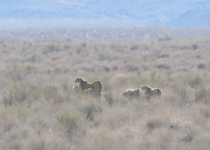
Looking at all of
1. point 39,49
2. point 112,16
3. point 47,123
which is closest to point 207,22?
point 112,16

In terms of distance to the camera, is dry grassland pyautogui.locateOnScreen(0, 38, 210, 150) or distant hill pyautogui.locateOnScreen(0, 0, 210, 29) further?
distant hill pyautogui.locateOnScreen(0, 0, 210, 29)

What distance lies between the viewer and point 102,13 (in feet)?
545

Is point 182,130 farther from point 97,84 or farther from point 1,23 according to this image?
point 1,23

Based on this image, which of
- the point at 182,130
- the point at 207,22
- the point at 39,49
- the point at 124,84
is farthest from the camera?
the point at 207,22

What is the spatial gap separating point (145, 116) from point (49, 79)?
8038 millimetres

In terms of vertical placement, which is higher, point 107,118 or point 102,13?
point 102,13

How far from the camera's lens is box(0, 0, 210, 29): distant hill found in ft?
471

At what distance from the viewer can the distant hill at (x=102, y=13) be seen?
14362cm

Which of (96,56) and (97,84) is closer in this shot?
(97,84)

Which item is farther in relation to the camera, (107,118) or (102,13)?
(102,13)

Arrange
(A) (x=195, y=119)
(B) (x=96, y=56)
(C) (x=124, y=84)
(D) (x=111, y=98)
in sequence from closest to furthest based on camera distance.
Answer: (A) (x=195, y=119) → (D) (x=111, y=98) → (C) (x=124, y=84) → (B) (x=96, y=56)

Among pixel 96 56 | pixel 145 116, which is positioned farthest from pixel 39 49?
pixel 145 116

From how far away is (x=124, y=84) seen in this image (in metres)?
15.6

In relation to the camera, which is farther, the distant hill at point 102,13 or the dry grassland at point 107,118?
the distant hill at point 102,13
